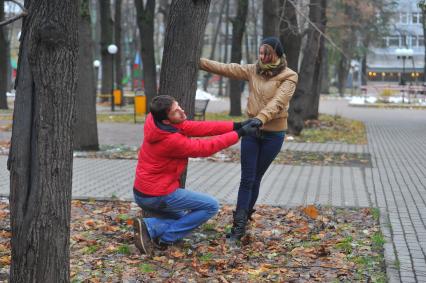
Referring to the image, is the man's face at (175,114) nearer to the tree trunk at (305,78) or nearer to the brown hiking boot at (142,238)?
the brown hiking boot at (142,238)

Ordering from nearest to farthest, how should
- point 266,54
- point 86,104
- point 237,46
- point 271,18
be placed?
point 266,54
point 86,104
point 271,18
point 237,46

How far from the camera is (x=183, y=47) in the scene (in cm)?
599

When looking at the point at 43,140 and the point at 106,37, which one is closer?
the point at 43,140

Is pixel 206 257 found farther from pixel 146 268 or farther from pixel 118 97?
pixel 118 97

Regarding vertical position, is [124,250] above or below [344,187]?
above

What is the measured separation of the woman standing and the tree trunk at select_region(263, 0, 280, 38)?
36.4ft

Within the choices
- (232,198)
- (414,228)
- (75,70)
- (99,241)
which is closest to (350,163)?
(232,198)

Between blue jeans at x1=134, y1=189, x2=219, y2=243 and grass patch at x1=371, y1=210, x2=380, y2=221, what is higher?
blue jeans at x1=134, y1=189, x2=219, y2=243

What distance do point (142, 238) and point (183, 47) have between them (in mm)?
1644

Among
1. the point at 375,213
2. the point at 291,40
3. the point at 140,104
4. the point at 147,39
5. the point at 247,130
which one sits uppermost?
the point at 147,39

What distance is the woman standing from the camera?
5.96 meters

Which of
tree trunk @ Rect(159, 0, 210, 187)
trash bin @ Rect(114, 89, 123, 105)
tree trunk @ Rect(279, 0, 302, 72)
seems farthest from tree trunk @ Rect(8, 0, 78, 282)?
trash bin @ Rect(114, 89, 123, 105)

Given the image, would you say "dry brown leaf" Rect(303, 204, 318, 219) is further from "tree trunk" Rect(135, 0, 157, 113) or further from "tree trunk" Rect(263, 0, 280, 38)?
"tree trunk" Rect(135, 0, 157, 113)

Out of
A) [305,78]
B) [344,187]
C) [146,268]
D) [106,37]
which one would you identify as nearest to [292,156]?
[344,187]
